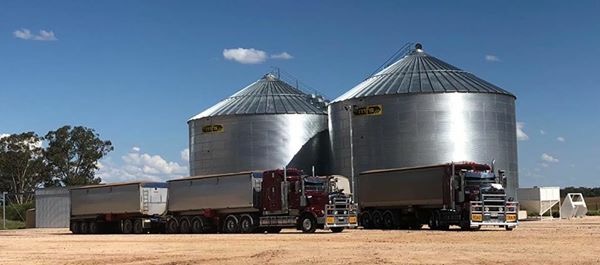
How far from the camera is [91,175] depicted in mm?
129750

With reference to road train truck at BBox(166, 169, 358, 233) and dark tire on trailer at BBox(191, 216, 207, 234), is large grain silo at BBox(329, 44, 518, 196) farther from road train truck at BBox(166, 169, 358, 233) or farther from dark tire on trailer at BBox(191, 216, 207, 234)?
dark tire on trailer at BBox(191, 216, 207, 234)

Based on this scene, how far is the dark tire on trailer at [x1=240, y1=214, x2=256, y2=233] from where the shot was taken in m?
47.0

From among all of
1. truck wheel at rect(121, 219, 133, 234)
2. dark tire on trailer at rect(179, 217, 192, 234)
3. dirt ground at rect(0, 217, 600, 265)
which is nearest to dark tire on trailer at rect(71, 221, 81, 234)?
truck wheel at rect(121, 219, 133, 234)

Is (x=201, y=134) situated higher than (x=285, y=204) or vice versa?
(x=201, y=134)

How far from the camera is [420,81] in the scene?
212 feet

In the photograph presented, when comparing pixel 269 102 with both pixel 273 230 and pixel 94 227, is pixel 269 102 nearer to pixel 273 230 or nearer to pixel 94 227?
pixel 94 227

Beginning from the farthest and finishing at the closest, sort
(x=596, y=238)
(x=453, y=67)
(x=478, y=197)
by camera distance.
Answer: (x=453, y=67), (x=478, y=197), (x=596, y=238)

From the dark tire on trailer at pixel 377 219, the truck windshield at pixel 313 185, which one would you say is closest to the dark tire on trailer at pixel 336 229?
the truck windshield at pixel 313 185

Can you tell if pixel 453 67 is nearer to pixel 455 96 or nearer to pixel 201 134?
pixel 455 96

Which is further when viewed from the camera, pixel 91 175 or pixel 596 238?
pixel 91 175

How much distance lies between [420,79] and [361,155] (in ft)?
24.0

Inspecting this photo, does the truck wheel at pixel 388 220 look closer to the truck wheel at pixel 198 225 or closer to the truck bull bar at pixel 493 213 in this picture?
the truck bull bar at pixel 493 213

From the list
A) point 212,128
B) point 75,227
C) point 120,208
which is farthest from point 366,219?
point 212,128


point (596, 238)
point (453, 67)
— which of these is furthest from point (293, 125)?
point (596, 238)
